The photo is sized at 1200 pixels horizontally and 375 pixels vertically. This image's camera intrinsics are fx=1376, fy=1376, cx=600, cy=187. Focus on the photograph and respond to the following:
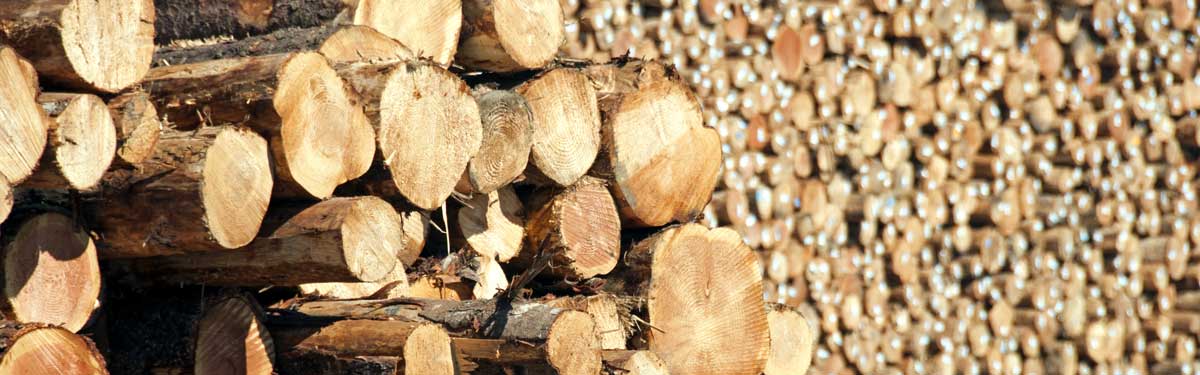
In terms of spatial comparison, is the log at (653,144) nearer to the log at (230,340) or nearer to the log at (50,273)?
the log at (230,340)

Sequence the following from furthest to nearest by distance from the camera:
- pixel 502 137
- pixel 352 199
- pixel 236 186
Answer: pixel 502 137 → pixel 352 199 → pixel 236 186

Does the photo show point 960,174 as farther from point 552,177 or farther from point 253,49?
point 253,49

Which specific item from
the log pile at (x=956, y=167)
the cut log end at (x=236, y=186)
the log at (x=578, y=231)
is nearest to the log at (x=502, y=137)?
the log at (x=578, y=231)

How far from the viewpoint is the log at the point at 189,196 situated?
2.04 m

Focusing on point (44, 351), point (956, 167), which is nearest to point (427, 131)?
point (44, 351)

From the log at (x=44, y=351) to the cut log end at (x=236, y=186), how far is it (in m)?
0.25

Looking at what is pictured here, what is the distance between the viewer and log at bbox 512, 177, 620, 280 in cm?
266

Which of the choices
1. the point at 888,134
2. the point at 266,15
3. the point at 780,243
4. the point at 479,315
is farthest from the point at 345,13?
the point at 888,134

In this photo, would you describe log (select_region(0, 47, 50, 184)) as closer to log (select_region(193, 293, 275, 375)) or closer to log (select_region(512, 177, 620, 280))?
log (select_region(193, 293, 275, 375))

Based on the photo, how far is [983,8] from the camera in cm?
561

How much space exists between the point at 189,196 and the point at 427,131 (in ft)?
1.47

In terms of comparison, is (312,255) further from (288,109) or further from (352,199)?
(288,109)

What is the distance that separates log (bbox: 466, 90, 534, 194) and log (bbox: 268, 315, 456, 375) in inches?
12.1

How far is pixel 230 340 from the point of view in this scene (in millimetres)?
2291
